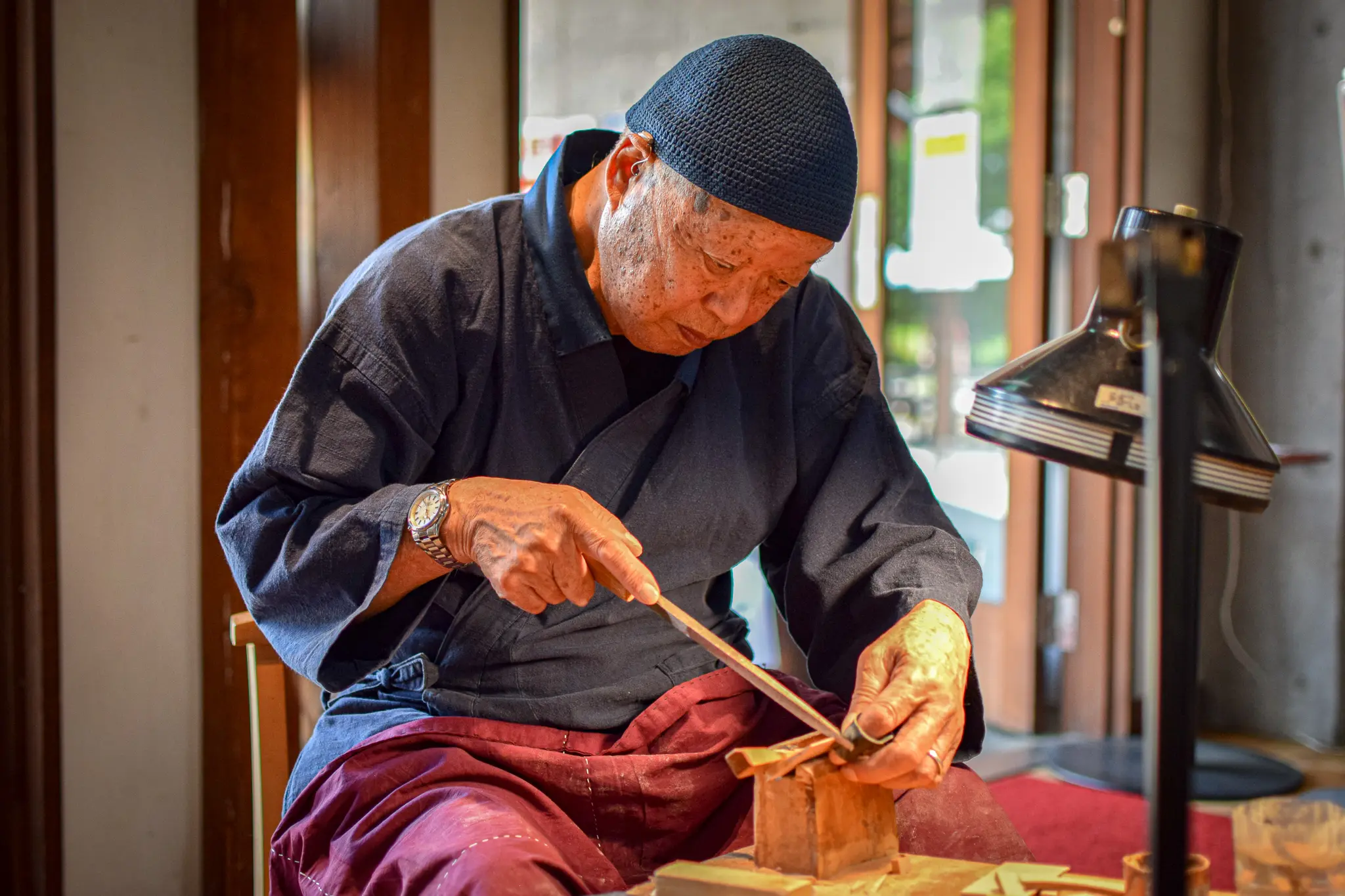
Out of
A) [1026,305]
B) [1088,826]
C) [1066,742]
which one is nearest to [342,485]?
[1088,826]

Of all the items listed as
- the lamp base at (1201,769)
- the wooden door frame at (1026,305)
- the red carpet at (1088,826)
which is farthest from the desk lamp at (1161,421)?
the wooden door frame at (1026,305)

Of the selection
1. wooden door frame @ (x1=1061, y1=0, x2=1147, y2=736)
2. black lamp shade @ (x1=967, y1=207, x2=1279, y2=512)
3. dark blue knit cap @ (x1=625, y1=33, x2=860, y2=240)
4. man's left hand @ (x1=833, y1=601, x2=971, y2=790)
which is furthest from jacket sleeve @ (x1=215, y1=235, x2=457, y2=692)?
wooden door frame @ (x1=1061, y1=0, x2=1147, y2=736)

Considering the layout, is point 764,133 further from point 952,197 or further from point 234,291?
point 952,197

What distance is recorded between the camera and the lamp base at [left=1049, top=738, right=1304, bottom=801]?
320 cm

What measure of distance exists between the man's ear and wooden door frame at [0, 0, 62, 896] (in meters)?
0.91

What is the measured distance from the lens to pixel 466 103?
1.94m

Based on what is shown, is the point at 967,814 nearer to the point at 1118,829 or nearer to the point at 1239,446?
the point at 1239,446

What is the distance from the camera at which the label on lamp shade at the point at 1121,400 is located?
1.04 m

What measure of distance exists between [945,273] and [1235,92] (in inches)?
41.9

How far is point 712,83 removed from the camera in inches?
48.9

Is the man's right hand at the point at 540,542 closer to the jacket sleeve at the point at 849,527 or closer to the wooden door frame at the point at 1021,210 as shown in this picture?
the jacket sleeve at the point at 849,527

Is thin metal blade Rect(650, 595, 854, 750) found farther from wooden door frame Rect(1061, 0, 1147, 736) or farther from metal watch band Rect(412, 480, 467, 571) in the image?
wooden door frame Rect(1061, 0, 1147, 736)

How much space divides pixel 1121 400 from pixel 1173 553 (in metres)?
0.41

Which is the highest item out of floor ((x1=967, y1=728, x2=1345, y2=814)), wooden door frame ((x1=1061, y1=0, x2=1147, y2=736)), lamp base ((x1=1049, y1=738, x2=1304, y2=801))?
wooden door frame ((x1=1061, y1=0, x2=1147, y2=736))
